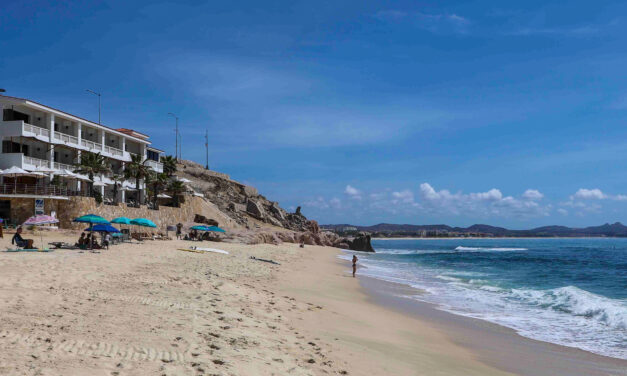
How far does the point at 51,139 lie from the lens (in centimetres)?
3759

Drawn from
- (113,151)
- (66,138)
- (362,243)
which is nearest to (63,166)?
(66,138)

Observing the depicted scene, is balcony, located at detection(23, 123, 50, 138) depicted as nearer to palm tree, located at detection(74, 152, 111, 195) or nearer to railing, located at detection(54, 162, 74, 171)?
railing, located at detection(54, 162, 74, 171)

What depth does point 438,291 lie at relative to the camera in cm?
2158

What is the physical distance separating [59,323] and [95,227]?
1587 centimetres

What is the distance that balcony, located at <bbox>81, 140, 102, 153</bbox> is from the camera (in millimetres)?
41787

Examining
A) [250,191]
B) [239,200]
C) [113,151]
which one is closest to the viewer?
[113,151]

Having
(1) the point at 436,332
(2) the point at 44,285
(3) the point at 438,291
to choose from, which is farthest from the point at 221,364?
(3) the point at 438,291

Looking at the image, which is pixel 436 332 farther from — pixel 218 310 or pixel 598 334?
pixel 218 310

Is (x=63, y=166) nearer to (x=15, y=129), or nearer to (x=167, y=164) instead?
(x=15, y=129)

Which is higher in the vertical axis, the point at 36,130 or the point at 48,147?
the point at 36,130

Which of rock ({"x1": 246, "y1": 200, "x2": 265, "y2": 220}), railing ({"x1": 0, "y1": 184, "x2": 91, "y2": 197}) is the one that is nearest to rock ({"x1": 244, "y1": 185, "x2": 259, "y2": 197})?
rock ({"x1": 246, "y1": 200, "x2": 265, "y2": 220})

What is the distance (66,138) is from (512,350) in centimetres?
→ 3915

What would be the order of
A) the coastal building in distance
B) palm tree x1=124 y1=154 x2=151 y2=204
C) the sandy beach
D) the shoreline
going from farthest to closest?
palm tree x1=124 y1=154 x2=151 y2=204, the coastal building in distance, the shoreline, the sandy beach

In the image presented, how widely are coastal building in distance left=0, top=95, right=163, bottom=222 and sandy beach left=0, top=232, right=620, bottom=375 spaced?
68.7 feet
